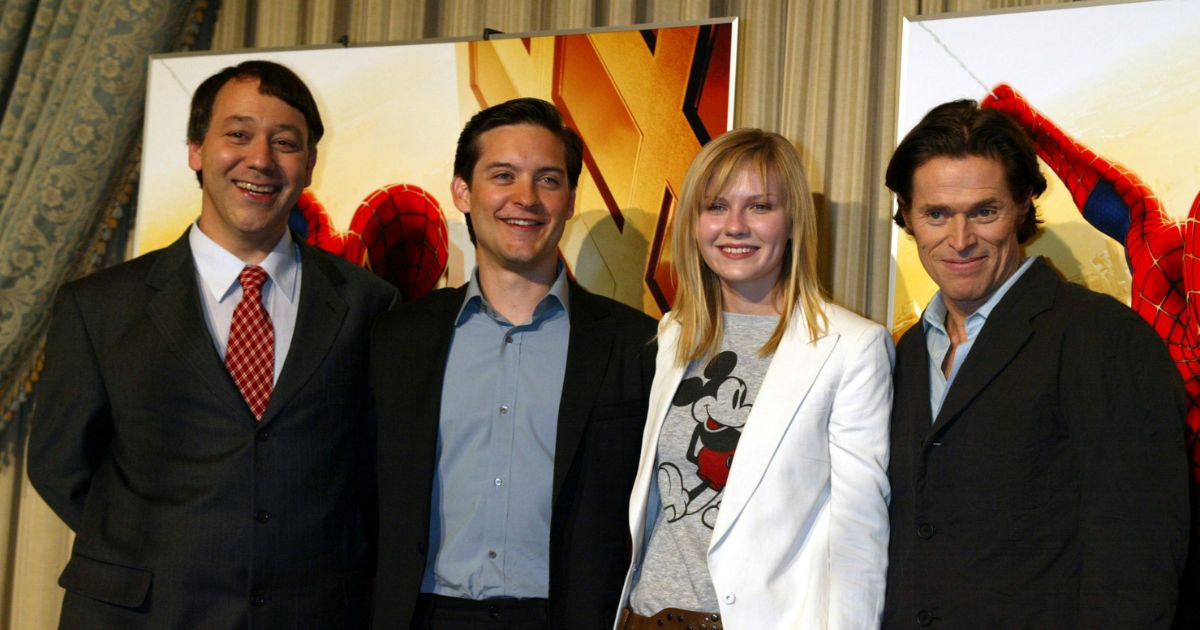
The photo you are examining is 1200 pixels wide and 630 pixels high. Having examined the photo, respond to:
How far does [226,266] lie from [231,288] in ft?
0.18

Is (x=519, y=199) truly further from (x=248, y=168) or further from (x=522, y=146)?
(x=248, y=168)

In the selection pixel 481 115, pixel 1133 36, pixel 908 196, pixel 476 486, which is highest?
pixel 1133 36

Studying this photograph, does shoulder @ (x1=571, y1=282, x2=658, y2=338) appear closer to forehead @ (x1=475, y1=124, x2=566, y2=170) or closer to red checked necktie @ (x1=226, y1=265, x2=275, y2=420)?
forehead @ (x1=475, y1=124, x2=566, y2=170)

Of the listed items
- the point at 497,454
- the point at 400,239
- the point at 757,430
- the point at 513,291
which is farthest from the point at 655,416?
the point at 400,239

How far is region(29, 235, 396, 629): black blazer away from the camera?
234 centimetres

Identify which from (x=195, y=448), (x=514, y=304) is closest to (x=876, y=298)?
(x=514, y=304)

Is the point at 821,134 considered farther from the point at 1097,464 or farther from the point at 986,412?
the point at 1097,464

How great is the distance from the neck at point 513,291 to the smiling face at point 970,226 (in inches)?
34.2

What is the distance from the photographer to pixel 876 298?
9.17 feet

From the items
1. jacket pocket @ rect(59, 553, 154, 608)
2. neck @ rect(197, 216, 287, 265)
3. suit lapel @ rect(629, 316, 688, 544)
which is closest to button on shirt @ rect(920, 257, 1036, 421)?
suit lapel @ rect(629, 316, 688, 544)

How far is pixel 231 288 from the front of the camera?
2.54 meters

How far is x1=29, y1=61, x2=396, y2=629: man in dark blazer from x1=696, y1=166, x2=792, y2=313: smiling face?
0.87m

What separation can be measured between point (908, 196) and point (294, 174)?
4.54 ft

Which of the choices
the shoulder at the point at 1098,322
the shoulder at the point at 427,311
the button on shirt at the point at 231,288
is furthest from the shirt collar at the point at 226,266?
the shoulder at the point at 1098,322
